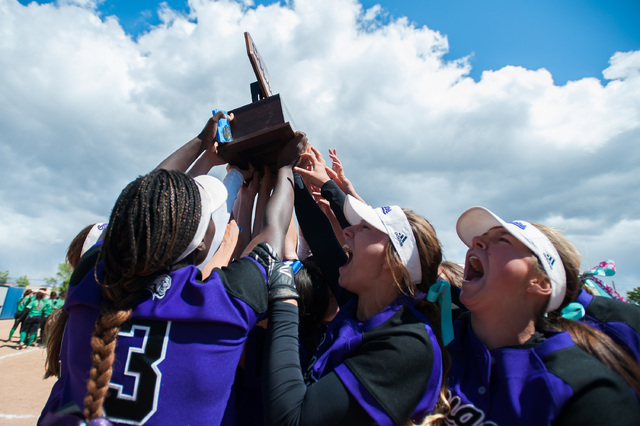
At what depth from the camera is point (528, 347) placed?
157cm

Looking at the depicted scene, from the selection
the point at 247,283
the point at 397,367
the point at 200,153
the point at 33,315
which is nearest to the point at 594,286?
the point at 397,367

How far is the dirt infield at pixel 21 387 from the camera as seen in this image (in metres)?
6.08

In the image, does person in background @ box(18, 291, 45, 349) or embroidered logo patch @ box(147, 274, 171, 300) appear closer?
embroidered logo patch @ box(147, 274, 171, 300)

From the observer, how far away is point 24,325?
1323 centimetres

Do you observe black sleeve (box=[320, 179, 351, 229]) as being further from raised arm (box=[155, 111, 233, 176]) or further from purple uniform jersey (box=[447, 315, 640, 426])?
purple uniform jersey (box=[447, 315, 640, 426])

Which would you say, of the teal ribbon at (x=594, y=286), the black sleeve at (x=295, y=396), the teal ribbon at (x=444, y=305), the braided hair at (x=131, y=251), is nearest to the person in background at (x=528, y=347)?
the teal ribbon at (x=444, y=305)

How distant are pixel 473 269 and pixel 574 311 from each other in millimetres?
478

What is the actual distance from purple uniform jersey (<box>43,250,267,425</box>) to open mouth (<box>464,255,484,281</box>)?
118 centimetres

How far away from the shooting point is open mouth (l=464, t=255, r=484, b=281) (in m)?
1.98

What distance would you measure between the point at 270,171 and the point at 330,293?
1.09 meters

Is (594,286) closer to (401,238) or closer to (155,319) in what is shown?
(401,238)

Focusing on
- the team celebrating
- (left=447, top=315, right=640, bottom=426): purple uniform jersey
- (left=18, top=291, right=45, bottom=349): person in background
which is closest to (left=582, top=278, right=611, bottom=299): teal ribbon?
the team celebrating

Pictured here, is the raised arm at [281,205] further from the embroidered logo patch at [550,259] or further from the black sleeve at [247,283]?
the embroidered logo patch at [550,259]

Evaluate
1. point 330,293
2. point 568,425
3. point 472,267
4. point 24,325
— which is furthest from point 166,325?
point 24,325
